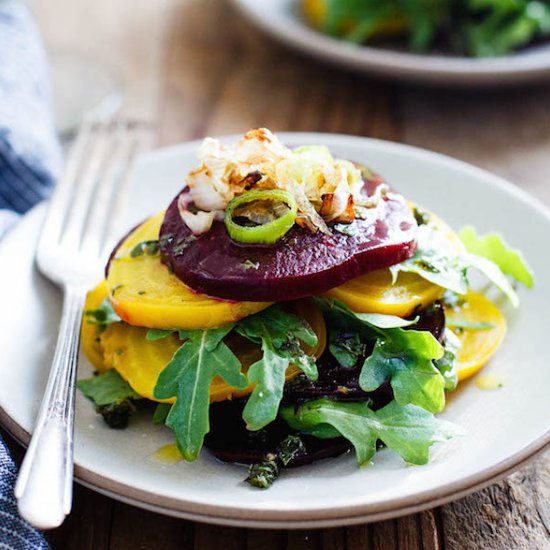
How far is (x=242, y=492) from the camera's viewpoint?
1.84 metres

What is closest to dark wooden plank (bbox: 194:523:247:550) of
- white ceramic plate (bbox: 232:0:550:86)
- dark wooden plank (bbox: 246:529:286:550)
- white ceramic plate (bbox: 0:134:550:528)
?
dark wooden plank (bbox: 246:529:286:550)

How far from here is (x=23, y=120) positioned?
327cm

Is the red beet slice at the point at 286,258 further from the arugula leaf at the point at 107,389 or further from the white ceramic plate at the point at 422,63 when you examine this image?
the white ceramic plate at the point at 422,63

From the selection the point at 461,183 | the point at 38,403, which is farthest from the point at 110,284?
the point at 461,183

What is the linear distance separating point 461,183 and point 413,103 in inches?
56.2

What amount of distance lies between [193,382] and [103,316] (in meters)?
0.50

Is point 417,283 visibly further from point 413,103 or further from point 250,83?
point 250,83

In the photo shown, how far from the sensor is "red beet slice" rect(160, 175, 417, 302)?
1985mm

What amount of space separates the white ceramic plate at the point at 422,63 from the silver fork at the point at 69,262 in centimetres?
118

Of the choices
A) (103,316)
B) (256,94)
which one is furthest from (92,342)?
(256,94)

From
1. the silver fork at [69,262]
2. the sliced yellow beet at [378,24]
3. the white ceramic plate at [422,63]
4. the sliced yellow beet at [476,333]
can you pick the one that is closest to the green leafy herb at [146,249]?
the silver fork at [69,262]

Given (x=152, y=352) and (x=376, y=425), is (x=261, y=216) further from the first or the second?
(x=376, y=425)

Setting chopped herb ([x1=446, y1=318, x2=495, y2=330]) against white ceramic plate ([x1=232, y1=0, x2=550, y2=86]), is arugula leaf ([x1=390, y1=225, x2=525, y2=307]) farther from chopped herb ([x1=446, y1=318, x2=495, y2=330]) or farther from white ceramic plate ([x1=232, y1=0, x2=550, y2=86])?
white ceramic plate ([x1=232, y1=0, x2=550, y2=86])

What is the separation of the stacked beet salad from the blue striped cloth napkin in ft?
3.03
